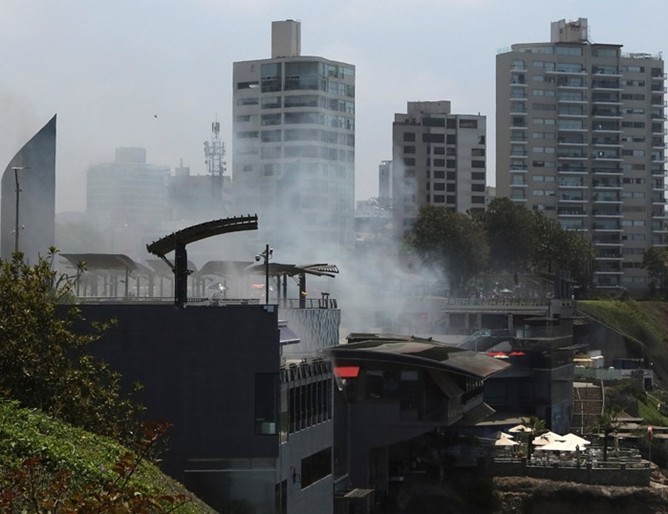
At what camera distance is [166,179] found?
15612 cm

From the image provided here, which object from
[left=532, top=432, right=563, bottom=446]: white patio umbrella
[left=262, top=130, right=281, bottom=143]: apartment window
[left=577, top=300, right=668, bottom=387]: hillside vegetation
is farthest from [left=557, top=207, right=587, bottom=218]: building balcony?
[left=532, top=432, right=563, bottom=446]: white patio umbrella

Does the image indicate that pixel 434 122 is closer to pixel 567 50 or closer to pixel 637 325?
pixel 567 50

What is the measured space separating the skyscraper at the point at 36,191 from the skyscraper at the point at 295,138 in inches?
2848

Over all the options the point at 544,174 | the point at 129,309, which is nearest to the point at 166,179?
the point at 544,174

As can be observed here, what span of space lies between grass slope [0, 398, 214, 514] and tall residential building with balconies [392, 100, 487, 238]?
136 meters

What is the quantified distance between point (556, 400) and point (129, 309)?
38803 mm

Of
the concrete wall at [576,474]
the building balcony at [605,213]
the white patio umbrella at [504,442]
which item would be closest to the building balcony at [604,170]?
the building balcony at [605,213]

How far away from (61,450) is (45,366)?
8.42 meters

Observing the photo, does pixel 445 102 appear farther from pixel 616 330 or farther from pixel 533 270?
pixel 616 330

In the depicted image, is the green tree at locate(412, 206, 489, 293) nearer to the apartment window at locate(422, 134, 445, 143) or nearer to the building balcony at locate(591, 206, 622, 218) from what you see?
the building balcony at locate(591, 206, 622, 218)

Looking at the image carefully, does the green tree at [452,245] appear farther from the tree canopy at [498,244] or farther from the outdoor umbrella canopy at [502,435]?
the outdoor umbrella canopy at [502,435]

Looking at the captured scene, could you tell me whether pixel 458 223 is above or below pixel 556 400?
above

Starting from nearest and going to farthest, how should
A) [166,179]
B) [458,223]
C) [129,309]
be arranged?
1. [129,309]
2. [458,223]
3. [166,179]

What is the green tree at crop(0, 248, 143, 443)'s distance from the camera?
30.4 meters
